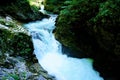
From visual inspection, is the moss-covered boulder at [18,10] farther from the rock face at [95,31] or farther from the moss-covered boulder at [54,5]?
the moss-covered boulder at [54,5]

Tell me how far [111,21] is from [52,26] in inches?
210

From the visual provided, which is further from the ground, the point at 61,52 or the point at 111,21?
the point at 111,21

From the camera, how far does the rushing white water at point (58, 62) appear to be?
905cm

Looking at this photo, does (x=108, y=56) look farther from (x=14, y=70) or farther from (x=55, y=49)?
(x=14, y=70)

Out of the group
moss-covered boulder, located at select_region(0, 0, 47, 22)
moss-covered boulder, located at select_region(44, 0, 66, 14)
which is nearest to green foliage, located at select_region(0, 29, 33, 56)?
moss-covered boulder, located at select_region(0, 0, 47, 22)

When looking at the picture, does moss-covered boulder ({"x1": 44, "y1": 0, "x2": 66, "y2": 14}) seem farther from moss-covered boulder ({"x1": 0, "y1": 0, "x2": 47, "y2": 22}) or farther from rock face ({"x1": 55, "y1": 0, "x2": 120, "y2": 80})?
rock face ({"x1": 55, "y1": 0, "x2": 120, "y2": 80})

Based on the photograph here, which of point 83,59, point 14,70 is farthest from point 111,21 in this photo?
point 14,70

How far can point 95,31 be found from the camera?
9109 mm

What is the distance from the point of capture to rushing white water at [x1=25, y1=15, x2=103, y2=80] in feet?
29.7

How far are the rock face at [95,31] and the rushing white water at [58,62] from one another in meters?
0.44

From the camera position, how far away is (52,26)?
13250mm

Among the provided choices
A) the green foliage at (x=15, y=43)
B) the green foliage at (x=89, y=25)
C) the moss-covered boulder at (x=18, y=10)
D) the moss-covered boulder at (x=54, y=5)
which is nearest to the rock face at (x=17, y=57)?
the green foliage at (x=15, y=43)

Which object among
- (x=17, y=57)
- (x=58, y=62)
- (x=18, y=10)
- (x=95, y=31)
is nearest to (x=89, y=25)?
(x=95, y=31)

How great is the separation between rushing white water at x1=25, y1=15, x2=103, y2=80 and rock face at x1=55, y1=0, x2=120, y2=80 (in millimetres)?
445
